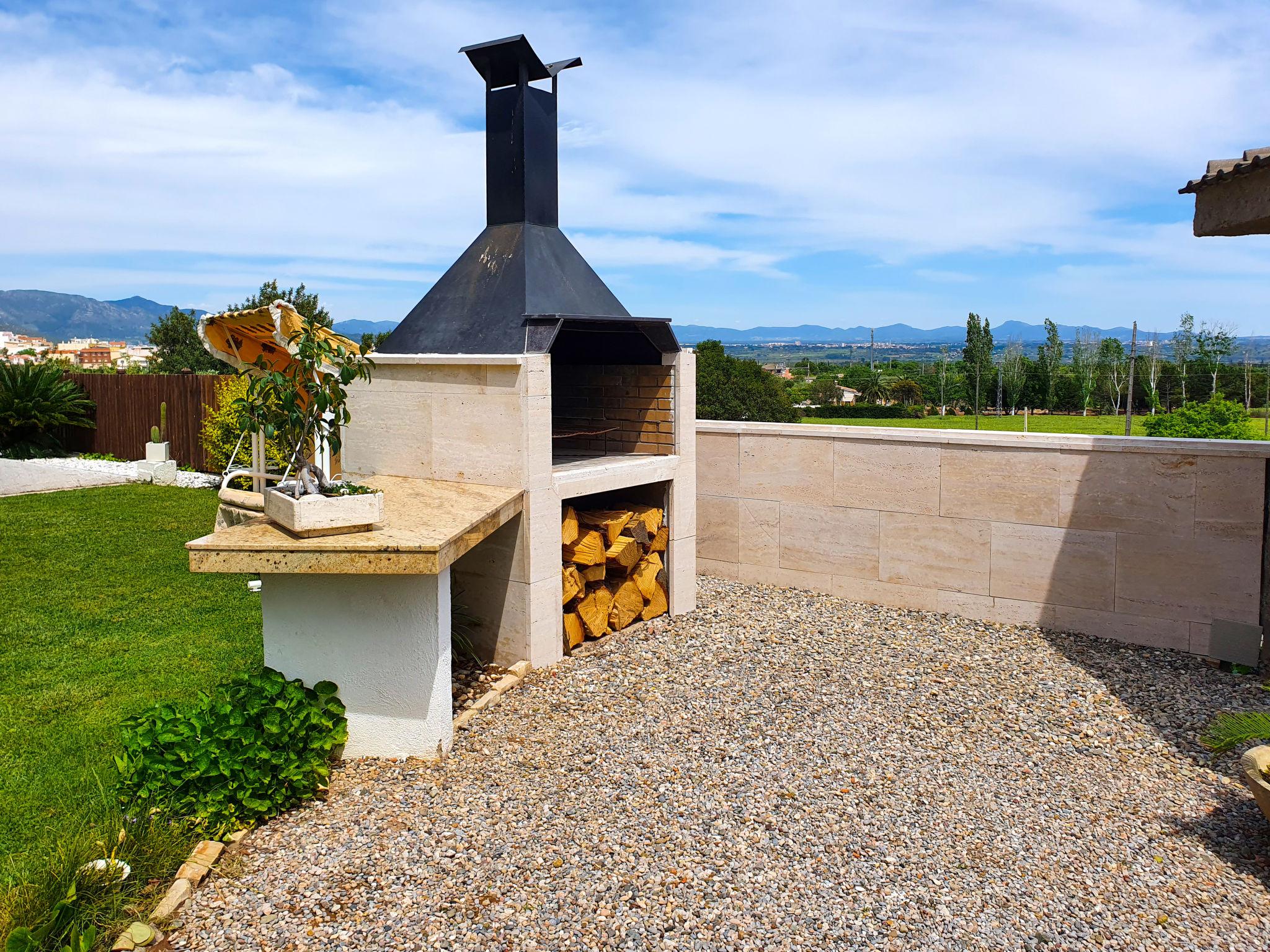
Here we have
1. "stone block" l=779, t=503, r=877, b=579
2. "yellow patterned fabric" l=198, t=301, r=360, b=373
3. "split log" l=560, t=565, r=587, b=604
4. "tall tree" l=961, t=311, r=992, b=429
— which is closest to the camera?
"yellow patterned fabric" l=198, t=301, r=360, b=373

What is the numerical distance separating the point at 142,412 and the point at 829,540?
13.6 metres

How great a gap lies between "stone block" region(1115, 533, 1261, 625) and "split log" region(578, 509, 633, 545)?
342cm

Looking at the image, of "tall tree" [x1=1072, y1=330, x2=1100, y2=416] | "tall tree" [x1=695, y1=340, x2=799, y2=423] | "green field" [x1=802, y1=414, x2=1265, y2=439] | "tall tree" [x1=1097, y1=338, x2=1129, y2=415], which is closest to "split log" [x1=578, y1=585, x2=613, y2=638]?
"green field" [x1=802, y1=414, x2=1265, y2=439]

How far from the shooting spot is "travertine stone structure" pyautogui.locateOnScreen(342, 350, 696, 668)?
536cm

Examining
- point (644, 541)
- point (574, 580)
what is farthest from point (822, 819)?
point (644, 541)

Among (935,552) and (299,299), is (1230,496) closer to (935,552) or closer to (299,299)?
(935,552)

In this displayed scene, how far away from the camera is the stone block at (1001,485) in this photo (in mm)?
6449

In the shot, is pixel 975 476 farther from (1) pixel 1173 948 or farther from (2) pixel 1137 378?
(2) pixel 1137 378

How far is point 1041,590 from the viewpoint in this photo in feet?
21.4

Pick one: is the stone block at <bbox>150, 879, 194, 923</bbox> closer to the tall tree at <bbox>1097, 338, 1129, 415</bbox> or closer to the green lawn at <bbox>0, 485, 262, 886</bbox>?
the green lawn at <bbox>0, 485, 262, 886</bbox>

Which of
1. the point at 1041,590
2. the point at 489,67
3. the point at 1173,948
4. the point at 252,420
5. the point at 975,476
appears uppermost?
the point at 489,67

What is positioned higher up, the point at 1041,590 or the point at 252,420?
the point at 252,420

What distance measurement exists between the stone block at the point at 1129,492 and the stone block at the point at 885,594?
45.4 inches

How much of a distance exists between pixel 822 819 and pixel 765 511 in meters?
4.08
